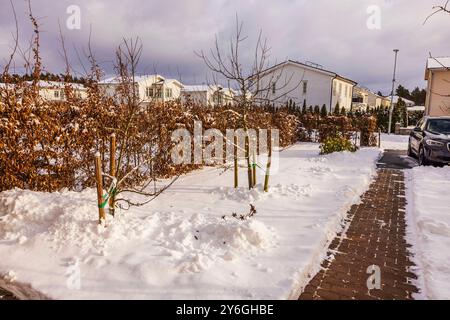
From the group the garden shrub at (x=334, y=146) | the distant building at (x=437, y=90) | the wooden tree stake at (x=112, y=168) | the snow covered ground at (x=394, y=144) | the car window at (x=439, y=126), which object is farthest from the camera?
the distant building at (x=437, y=90)

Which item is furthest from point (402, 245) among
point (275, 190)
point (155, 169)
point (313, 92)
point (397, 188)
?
point (313, 92)

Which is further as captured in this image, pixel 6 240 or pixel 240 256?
pixel 6 240

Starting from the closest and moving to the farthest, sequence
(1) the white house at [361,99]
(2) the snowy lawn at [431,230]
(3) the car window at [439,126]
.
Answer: (2) the snowy lawn at [431,230] → (3) the car window at [439,126] → (1) the white house at [361,99]

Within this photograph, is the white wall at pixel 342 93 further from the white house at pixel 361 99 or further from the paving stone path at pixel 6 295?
the paving stone path at pixel 6 295

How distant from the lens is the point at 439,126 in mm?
10734

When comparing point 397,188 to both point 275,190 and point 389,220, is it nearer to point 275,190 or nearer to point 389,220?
point 389,220

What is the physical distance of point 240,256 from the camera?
4.02 m

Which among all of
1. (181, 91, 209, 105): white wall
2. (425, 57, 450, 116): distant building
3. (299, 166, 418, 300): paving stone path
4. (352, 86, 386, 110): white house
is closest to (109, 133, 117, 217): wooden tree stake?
(299, 166, 418, 300): paving stone path

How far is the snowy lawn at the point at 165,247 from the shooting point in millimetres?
3412

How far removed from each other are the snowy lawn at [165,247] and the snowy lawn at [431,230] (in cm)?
121

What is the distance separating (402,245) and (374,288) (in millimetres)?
1535

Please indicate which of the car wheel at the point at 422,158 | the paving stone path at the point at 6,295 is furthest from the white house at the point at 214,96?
the car wheel at the point at 422,158

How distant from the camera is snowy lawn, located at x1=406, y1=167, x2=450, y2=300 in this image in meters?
3.60
